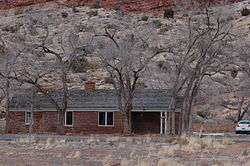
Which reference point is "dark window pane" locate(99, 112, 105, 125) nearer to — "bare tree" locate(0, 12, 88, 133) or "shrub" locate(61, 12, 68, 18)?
"bare tree" locate(0, 12, 88, 133)

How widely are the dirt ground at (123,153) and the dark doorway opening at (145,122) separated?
12868 millimetres

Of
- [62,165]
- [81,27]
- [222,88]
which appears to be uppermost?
[81,27]

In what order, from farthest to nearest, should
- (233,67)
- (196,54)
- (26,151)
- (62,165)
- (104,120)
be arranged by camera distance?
(233,67), (104,120), (196,54), (26,151), (62,165)

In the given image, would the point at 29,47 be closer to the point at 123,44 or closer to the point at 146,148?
the point at 123,44

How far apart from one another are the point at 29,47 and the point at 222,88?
18.2 meters

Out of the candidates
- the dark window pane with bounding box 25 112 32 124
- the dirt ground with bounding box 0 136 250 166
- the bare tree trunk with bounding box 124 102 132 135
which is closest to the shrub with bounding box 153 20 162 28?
the dark window pane with bounding box 25 112 32 124

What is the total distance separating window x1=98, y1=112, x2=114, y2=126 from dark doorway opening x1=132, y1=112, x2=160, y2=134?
1.58 m

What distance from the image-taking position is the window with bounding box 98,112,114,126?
5048 centimetres

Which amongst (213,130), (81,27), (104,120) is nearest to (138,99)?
(104,120)

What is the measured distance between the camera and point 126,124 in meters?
46.0

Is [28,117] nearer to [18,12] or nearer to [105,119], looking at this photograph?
[105,119]

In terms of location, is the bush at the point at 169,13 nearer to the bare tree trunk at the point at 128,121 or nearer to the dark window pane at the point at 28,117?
the dark window pane at the point at 28,117

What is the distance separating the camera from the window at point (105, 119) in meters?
50.5

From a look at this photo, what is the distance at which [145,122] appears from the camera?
51.2m
